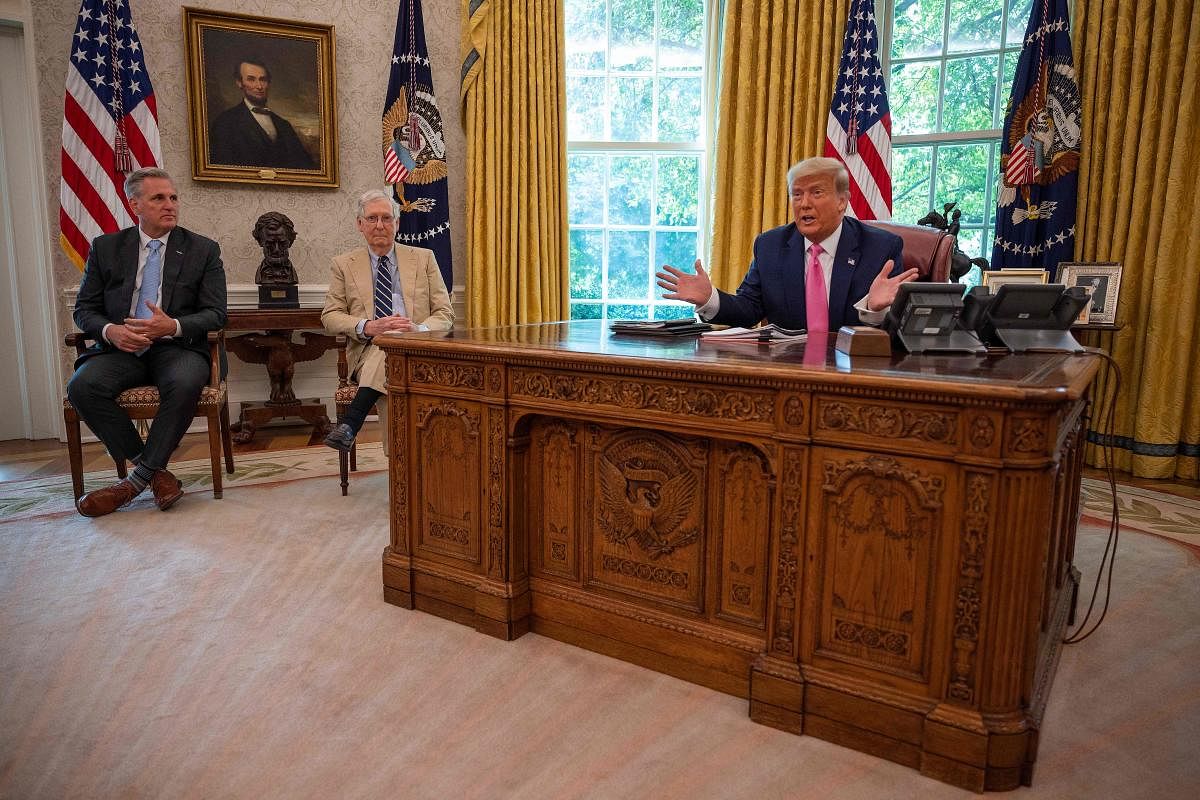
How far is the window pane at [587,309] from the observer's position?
5.94 metres

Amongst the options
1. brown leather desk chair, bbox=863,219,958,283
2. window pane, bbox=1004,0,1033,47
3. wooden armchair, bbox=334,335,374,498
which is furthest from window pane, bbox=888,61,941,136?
wooden armchair, bbox=334,335,374,498

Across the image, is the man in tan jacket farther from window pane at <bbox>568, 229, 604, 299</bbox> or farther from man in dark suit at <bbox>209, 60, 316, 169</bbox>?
window pane at <bbox>568, 229, 604, 299</bbox>

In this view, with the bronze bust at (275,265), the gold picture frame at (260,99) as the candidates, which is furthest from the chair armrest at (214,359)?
the gold picture frame at (260,99)

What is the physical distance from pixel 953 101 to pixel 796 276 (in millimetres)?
2778

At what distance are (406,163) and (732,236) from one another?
7.16 ft

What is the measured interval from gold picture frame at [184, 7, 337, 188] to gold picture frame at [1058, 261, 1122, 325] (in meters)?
4.39

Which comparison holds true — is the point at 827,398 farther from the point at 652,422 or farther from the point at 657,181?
the point at 657,181

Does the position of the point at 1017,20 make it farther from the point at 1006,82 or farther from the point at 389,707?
the point at 389,707

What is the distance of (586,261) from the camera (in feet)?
19.3

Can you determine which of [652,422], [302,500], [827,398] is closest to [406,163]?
[302,500]

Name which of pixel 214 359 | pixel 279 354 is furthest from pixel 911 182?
pixel 214 359

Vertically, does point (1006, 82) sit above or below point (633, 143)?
above

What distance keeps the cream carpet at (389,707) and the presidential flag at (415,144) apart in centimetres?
308

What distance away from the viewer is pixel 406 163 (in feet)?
17.4
